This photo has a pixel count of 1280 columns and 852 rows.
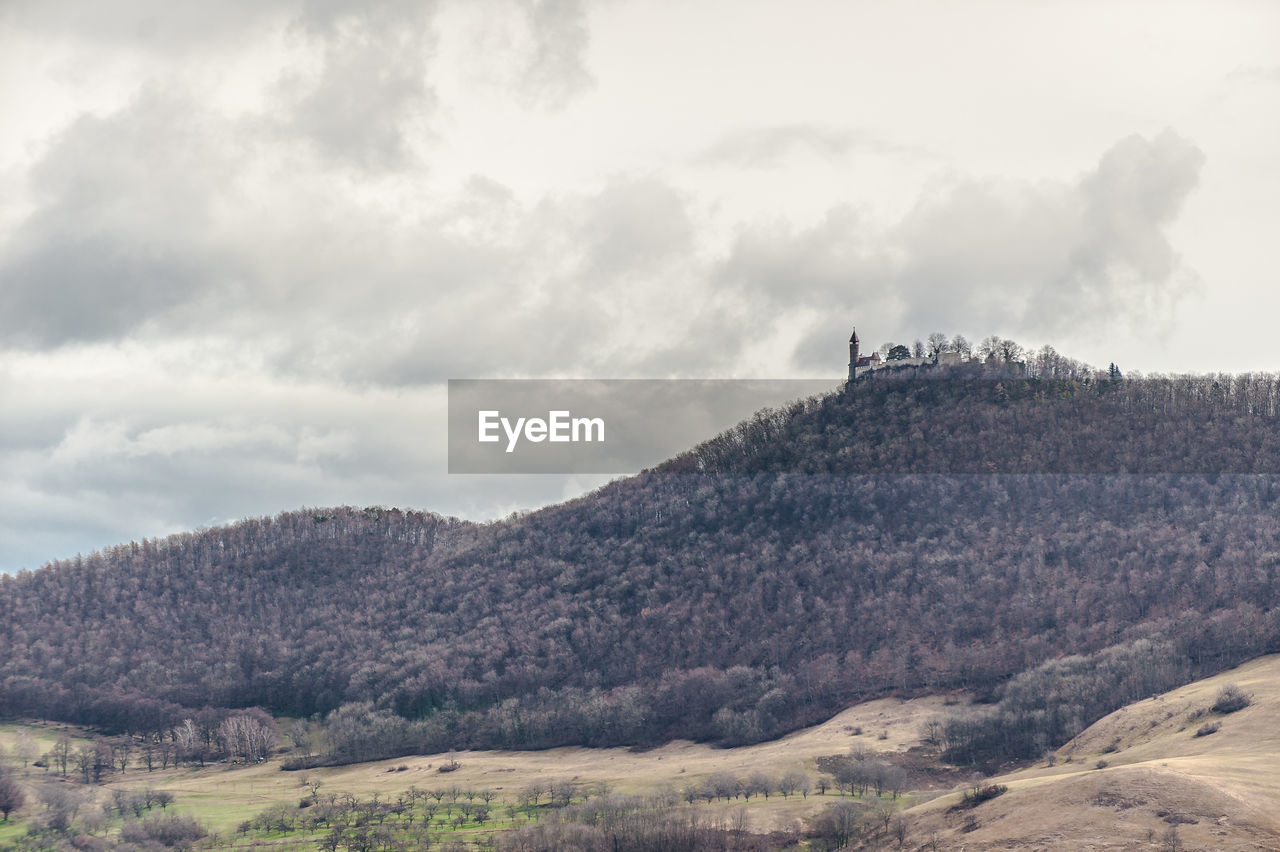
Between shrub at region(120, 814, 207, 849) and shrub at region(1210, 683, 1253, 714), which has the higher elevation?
shrub at region(1210, 683, 1253, 714)

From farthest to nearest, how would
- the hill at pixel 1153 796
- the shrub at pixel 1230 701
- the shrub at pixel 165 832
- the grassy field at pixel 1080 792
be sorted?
the shrub at pixel 165 832 < the shrub at pixel 1230 701 < the grassy field at pixel 1080 792 < the hill at pixel 1153 796

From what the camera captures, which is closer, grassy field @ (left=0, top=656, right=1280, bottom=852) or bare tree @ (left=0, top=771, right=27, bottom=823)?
grassy field @ (left=0, top=656, right=1280, bottom=852)

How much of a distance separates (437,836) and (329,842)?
14.5 m

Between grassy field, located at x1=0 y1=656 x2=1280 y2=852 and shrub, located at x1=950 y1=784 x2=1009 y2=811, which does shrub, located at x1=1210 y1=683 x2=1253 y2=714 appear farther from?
shrub, located at x1=950 y1=784 x2=1009 y2=811

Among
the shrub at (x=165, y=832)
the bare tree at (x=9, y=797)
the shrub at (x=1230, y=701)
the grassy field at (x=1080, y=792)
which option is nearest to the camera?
the grassy field at (x=1080, y=792)

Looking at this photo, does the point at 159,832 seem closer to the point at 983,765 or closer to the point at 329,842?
the point at 329,842

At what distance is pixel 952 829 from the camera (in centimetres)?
12588

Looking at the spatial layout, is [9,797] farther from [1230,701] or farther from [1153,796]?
[1230,701]

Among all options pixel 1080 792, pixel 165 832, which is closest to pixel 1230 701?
pixel 1080 792

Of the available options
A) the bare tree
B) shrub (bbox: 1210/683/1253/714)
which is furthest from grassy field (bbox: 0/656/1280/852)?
the bare tree

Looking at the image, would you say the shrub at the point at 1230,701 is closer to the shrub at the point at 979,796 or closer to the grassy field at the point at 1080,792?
the grassy field at the point at 1080,792

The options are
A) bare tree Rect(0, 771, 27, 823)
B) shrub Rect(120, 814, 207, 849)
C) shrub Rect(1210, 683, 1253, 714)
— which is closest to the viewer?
shrub Rect(1210, 683, 1253, 714)

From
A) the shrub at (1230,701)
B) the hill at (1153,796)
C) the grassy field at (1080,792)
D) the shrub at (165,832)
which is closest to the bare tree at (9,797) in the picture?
the grassy field at (1080,792)

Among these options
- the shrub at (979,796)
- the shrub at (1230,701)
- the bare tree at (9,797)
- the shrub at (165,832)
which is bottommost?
the shrub at (165,832)
